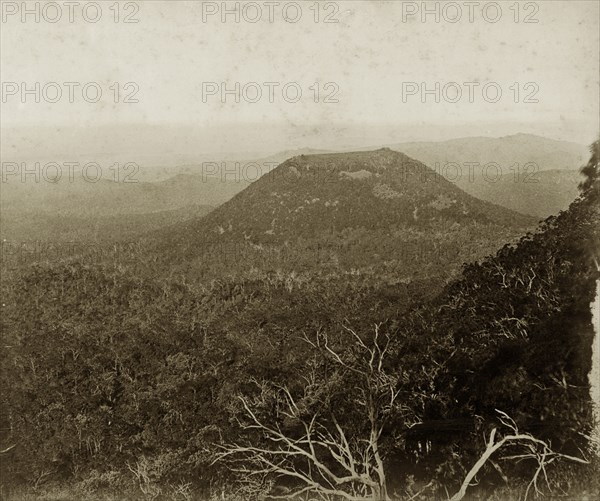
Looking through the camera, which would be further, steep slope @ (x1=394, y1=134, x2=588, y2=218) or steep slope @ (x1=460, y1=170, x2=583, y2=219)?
steep slope @ (x1=460, y1=170, x2=583, y2=219)

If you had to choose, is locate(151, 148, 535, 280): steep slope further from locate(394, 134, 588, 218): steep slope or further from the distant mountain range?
locate(394, 134, 588, 218): steep slope

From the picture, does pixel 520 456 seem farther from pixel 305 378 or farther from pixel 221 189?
pixel 221 189

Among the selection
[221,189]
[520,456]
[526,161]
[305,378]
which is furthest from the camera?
[221,189]

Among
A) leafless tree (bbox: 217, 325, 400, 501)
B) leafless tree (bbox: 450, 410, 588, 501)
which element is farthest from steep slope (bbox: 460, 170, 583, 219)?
leafless tree (bbox: 217, 325, 400, 501)

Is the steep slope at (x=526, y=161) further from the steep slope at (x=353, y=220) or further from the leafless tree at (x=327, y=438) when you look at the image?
the leafless tree at (x=327, y=438)

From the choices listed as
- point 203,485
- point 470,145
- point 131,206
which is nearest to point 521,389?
point 203,485

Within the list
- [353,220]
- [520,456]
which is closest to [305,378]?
[520,456]

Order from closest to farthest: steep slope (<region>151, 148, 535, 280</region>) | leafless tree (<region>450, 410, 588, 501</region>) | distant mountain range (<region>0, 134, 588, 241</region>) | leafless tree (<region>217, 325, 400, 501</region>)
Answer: leafless tree (<region>450, 410, 588, 501</region>), leafless tree (<region>217, 325, 400, 501</region>), distant mountain range (<region>0, 134, 588, 241</region>), steep slope (<region>151, 148, 535, 280</region>)

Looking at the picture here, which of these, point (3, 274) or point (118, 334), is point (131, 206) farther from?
point (118, 334)
